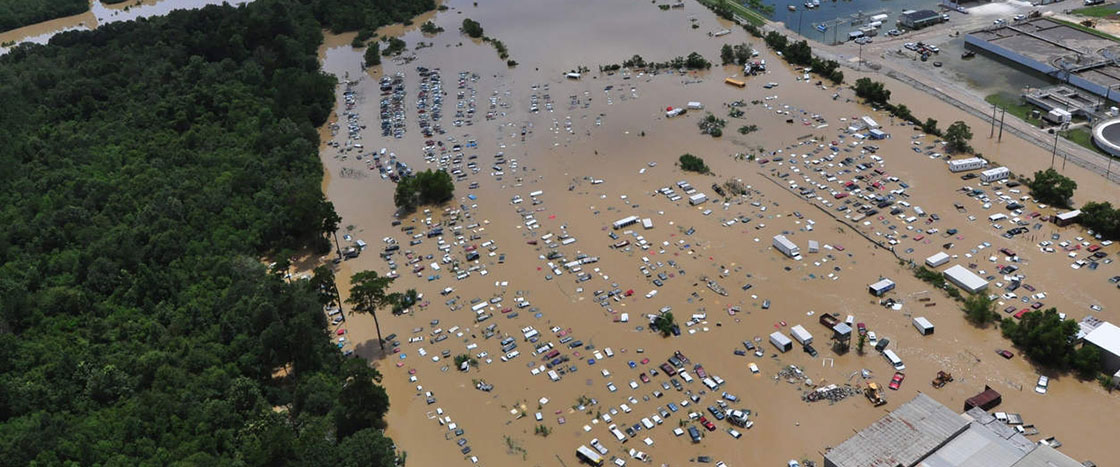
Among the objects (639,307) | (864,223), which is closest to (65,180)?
(639,307)

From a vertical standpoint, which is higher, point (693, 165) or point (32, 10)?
point (32, 10)

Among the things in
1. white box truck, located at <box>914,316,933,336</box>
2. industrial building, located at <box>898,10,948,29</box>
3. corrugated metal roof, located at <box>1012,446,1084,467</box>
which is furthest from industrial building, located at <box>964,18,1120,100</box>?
corrugated metal roof, located at <box>1012,446,1084,467</box>

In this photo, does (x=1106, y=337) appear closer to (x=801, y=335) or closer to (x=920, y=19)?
(x=801, y=335)

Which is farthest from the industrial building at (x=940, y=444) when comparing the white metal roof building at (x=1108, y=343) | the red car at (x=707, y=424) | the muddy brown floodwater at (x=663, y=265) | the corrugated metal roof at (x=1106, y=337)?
the corrugated metal roof at (x=1106, y=337)

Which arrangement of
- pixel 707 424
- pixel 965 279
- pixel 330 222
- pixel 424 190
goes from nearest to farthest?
pixel 707 424 < pixel 965 279 < pixel 330 222 < pixel 424 190

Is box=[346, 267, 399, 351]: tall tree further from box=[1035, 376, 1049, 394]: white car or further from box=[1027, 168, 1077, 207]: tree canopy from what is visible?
box=[1027, 168, 1077, 207]: tree canopy

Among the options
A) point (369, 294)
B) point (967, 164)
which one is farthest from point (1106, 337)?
point (369, 294)

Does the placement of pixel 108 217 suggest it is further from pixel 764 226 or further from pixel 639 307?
pixel 764 226
